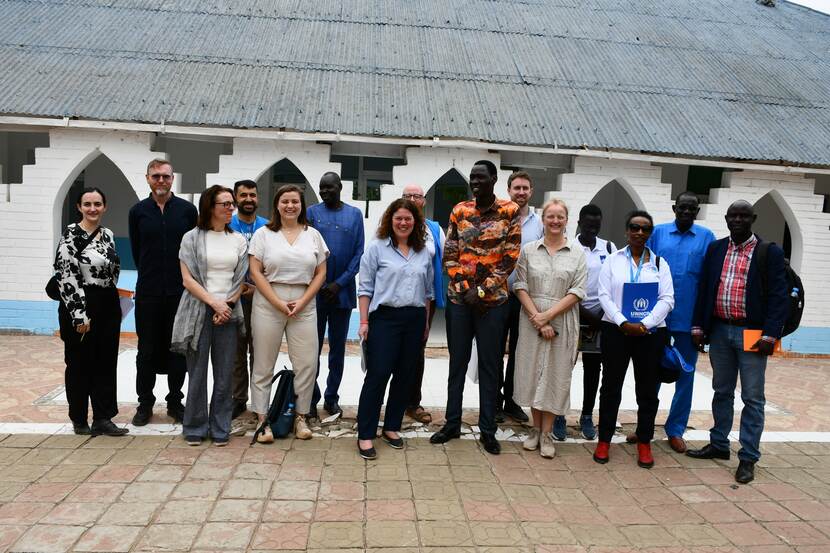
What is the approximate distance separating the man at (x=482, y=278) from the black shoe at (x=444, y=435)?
25 centimetres

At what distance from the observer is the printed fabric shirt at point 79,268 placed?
14.5 ft

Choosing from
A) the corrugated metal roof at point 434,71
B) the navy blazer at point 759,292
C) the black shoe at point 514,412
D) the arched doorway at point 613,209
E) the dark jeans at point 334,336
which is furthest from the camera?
the arched doorway at point 613,209

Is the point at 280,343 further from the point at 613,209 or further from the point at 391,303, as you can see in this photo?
the point at 613,209

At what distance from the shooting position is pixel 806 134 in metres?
9.29

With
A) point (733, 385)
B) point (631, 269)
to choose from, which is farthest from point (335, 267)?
point (733, 385)

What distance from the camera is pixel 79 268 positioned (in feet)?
14.6

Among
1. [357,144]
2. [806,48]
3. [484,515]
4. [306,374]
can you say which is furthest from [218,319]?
[806,48]

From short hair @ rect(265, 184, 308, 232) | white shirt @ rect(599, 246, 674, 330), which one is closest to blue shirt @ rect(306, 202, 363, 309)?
short hair @ rect(265, 184, 308, 232)

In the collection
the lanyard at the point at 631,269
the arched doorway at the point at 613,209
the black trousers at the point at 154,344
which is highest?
the arched doorway at the point at 613,209

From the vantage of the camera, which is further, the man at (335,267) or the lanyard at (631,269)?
the man at (335,267)

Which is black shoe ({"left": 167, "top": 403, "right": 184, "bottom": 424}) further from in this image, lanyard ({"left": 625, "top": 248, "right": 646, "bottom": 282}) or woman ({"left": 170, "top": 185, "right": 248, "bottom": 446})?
lanyard ({"left": 625, "top": 248, "right": 646, "bottom": 282})

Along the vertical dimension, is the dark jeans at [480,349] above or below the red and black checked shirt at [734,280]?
below

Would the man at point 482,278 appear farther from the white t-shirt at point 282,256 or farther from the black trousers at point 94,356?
the black trousers at point 94,356

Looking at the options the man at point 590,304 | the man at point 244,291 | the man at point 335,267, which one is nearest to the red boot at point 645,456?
the man at point 590,304
